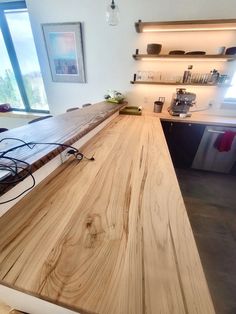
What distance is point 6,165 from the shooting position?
66cm

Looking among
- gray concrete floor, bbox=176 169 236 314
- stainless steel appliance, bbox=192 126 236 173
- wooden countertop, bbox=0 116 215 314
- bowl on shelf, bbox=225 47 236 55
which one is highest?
bowl on shelf, bbox=225 47 236 55

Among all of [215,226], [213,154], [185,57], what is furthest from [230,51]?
[215,226]

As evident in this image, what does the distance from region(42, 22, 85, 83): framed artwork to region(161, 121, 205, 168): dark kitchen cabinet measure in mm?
1799

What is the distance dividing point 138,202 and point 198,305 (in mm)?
386

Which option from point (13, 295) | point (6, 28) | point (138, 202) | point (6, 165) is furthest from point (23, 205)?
point (6, 28)

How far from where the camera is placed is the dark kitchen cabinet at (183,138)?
231 centimetres

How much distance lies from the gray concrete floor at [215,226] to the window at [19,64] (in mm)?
3298

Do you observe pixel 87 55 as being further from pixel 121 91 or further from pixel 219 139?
pixel 219 139

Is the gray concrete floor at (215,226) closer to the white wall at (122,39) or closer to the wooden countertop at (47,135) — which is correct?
Answer: the white wall at (122,39)

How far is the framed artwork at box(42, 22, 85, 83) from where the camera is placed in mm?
2494

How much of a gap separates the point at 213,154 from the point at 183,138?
0.54 metres

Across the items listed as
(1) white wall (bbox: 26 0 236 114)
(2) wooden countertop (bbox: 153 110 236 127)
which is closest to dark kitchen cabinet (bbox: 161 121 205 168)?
(2) wooden countertop (bbox: 153 110 236 127)

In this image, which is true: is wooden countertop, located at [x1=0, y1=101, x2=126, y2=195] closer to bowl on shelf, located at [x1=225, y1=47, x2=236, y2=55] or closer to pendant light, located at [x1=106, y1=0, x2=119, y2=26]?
pendant light, located at [x1=106, y1=0, x2=119, y2=26]

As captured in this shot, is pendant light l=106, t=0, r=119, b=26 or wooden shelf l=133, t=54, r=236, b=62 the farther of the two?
wooden shelf l=133, t=54, r=236, b=62
